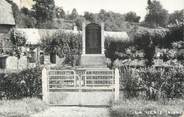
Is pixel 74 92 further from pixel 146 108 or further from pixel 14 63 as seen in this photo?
pixel 14 63

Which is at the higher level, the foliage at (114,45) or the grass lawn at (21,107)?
the foliage at (114,45)

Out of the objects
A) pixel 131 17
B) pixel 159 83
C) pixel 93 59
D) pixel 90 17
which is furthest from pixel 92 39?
pixel 131 17

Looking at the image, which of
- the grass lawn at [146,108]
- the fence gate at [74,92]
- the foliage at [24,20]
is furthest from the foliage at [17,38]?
the foliage at [24,20]

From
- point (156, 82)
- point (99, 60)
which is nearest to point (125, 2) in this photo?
point (156, 82)

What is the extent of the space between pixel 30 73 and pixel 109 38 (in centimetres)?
2417

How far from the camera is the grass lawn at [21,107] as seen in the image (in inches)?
376

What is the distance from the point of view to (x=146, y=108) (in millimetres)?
9758

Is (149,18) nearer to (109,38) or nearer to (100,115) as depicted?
(109,38)

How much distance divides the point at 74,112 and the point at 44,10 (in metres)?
42.4

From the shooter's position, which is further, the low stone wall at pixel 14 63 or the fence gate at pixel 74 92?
Result: the low stone wall at pixel 14 63

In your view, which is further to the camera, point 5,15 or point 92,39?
point 5,15

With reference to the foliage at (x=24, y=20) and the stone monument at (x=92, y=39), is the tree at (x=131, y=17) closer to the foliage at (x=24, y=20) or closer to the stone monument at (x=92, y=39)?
the foliage at (x=24, y=20)

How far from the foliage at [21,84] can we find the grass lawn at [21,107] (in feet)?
1.62

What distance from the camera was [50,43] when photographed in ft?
104
